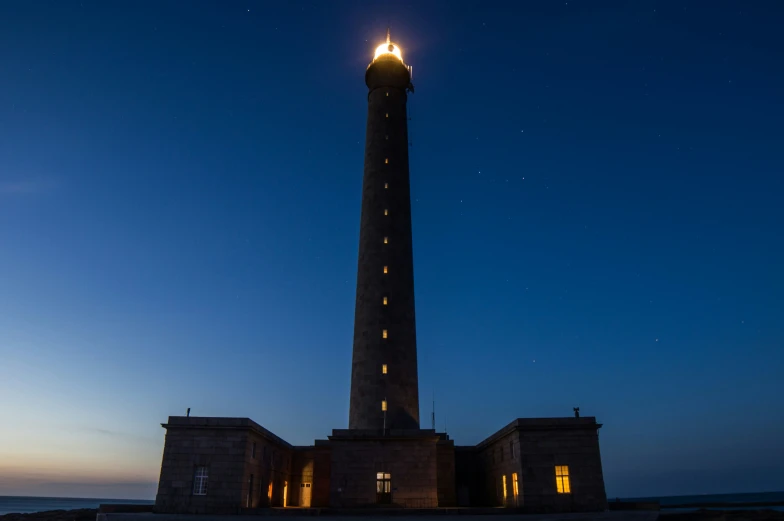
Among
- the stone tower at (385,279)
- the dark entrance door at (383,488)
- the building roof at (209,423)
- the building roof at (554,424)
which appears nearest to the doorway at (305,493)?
the stone tower at (385,279)

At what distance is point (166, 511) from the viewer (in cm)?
2944

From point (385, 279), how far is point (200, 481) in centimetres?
1822

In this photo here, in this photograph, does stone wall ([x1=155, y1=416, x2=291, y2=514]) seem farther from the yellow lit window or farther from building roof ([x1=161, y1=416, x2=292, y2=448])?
the yellow lit window

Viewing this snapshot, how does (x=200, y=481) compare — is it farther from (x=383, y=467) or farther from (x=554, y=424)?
(x=554, y=424)

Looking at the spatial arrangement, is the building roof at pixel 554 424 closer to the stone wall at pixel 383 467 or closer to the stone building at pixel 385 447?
the stone building at pixel 385 447

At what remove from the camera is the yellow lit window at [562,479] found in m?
29.8

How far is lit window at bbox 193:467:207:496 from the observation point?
29.9 m

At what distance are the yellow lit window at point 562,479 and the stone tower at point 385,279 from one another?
429 inches

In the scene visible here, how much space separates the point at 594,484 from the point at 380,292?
61.6 ft

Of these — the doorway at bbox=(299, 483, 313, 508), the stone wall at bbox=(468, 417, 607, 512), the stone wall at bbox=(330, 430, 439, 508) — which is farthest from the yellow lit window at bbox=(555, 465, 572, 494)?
the doorway at bbox=(299, 483, 313, 508)

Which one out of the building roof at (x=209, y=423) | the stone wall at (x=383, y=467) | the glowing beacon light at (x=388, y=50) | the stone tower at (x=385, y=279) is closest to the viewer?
the building roof at (x=209, y=423)

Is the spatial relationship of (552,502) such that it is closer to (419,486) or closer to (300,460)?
(419,486)

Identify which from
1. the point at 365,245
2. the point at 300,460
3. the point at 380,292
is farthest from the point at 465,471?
the point at 365,245

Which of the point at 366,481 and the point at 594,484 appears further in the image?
the point at 366,481
